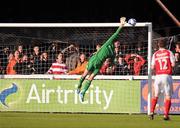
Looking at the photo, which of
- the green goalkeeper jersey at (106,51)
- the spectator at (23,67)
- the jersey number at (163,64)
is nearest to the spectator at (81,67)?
the green goalkeeper jersey at (106,51)

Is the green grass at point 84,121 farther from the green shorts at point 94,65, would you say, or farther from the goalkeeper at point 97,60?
the green shorts at point 94,65

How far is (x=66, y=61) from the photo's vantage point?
2222 centimetres

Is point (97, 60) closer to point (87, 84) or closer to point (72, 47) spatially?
point (87, 84)

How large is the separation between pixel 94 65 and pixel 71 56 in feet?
3.08

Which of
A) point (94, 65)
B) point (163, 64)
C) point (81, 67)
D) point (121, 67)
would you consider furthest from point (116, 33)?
point (163, 64)

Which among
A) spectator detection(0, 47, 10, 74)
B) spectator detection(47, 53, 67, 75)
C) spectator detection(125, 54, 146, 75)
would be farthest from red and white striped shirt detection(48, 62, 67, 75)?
spectator detection(125, 54, 146, 75)

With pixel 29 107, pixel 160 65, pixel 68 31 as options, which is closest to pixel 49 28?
pixel 68 31

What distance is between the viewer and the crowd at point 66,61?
22.0 meters

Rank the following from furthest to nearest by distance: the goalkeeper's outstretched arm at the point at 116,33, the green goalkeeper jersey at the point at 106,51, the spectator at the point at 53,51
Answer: the spectator at the point at 53,51 → the green goalkeeper jersey at the point at 106,51 → the goalkeeper's outstretched arm at the point at 116,33

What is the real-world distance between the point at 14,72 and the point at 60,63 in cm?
140

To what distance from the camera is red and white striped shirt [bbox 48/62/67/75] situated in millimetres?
22109

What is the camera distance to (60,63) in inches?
872

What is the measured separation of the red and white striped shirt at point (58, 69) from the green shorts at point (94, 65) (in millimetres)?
813

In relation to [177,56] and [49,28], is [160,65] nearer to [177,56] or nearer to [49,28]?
[177,56]
